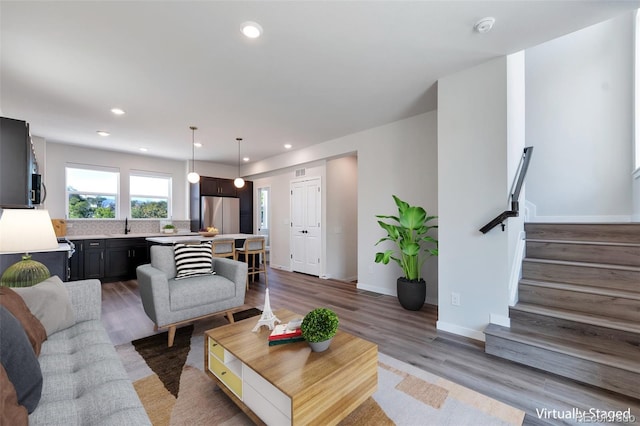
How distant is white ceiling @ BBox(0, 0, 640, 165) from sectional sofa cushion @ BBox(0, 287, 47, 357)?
196cm

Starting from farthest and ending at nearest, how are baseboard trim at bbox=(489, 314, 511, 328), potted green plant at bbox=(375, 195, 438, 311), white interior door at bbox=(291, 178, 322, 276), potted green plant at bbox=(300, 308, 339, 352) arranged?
white interior door at bbox=(291, 178, 322, 276) → potted green plant at bbox=(375, 195, 438, 311) → baseboard trim at bbox=(489, 314, 511, 328) → potted green plant at bbox=(300, 308, 339, 352)

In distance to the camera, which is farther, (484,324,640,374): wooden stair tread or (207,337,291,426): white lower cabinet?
(484,324,640,374): wooden stair tread

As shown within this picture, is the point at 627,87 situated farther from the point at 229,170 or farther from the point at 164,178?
the point at 164,178

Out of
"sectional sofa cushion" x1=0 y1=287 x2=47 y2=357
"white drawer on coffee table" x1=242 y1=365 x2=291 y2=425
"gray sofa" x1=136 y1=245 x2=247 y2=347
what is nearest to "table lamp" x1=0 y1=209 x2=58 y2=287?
"sectional sofa cushion" x1=0 y1=287 x2=47 y2=357

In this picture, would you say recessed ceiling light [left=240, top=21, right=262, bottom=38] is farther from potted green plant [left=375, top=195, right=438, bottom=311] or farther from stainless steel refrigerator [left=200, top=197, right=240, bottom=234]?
stainless steel refrigerator [left=200, top=197, right=240, bottom=234]

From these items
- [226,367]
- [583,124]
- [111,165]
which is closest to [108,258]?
[111,165]

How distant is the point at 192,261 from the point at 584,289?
3872 millimetres

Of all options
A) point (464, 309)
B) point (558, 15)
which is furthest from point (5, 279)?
point (558, 15)

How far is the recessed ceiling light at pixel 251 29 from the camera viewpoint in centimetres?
208

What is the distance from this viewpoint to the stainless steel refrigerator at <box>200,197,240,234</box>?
660cm

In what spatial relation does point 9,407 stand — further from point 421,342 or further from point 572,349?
point 572,349

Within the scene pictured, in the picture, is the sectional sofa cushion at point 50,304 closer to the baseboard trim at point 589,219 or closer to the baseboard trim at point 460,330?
the baseboard trim at point 460,330

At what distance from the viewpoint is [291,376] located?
1382 mm

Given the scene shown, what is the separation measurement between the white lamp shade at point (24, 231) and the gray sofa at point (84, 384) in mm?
751
